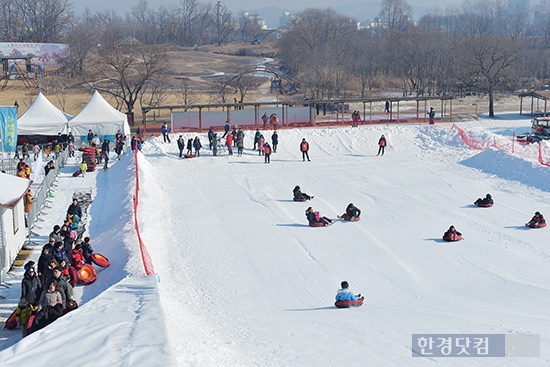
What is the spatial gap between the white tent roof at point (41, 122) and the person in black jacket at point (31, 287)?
24039 mm

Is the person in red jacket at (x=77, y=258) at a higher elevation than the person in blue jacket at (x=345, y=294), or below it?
higher

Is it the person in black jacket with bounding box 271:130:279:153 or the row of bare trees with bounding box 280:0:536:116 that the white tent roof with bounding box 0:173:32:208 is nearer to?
the person in black jacket with bounding box 271:130:279:153

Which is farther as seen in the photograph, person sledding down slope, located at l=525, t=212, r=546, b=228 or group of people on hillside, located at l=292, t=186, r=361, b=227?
group of people on hillside, located at l=292, t=186, r=361, b=227

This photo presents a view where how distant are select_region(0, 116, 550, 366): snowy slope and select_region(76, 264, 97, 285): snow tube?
11.7 inches

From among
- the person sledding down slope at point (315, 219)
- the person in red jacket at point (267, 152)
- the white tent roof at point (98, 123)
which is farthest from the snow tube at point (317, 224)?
the white tent roof at point (98, 123)

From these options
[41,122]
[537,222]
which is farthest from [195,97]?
[537,222]

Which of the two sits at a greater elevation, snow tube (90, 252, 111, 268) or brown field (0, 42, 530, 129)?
brown field (0, 42, 530, 129)

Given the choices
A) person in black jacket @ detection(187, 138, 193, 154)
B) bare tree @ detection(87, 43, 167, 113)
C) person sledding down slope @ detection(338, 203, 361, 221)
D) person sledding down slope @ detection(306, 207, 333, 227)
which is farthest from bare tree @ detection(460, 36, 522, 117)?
person sledding down slope @ detection(306, 207, 333, 227)

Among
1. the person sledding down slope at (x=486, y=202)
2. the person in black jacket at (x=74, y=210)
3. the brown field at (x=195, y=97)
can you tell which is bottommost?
the person sledding down slope at (x=486, y=202)

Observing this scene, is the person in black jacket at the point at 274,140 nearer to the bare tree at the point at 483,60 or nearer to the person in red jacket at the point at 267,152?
the person in red jacket at the point at 267,152

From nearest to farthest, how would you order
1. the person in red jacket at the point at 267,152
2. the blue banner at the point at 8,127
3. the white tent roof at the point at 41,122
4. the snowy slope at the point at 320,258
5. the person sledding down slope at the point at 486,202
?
1. the snowy slope at the point at 320,258
2. the person sledding down slope at the point at 486,202
3. the blue banner at the point at 8,127
4. the person in red jacket at the point at 267,152
5. the white tent roof at the point at 41,122

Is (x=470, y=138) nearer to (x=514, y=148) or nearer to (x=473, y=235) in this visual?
(x=514, y=148)

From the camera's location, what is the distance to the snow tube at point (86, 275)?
1420cm

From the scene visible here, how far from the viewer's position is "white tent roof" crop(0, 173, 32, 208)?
613 inches
